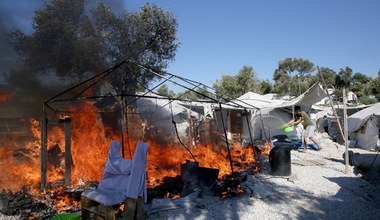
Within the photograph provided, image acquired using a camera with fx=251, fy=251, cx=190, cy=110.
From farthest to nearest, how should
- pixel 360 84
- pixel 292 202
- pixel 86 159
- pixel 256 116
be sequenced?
pixel 360 84 < pixel 256 116 < pixel 86 159 < pixel 292 202

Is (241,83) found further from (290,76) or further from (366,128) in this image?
(366,128)

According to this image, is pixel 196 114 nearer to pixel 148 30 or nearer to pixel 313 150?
pixel 148 30

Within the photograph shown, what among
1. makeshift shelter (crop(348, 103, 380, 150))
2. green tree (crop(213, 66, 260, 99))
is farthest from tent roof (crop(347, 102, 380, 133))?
green tree (crop(213, 66, 260, 99))

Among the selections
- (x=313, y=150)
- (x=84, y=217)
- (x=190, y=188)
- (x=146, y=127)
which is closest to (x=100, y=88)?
(x=146, y=127)

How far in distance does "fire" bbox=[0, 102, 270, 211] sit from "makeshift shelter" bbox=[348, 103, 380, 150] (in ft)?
22.8

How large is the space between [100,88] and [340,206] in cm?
1161

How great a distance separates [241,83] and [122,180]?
32669 millimetres

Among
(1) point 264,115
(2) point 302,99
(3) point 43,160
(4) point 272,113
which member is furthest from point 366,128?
(3) point 43,160

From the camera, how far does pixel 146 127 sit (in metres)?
13.1

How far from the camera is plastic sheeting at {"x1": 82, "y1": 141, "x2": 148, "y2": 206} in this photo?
13.7 feet

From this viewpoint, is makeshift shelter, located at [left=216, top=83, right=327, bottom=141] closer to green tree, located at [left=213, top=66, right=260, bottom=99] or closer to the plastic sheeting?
the plastic sheeting

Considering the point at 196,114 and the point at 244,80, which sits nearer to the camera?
the point at 196,114

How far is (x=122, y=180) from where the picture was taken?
15.1 feet

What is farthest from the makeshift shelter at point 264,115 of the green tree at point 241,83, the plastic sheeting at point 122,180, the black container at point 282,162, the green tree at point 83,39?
the green tree at point 241,83
